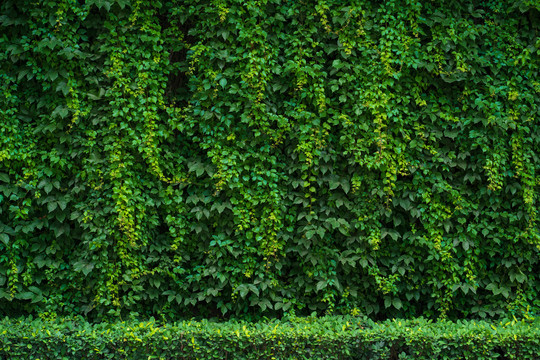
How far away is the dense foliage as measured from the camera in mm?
4285

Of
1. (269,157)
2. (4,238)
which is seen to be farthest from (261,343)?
(4,238)

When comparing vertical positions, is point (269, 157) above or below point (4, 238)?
above

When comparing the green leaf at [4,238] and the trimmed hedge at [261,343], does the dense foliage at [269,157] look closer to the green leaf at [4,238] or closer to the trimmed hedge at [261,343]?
the green leaf at [4,238]

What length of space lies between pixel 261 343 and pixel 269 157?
1634mm

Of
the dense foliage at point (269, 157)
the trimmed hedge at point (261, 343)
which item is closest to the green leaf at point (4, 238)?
the dense foliage at point (269, 157)

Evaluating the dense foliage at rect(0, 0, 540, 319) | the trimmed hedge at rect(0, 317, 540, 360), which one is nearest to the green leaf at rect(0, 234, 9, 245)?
the dense foliage at rect(0, 0, 540, 319)

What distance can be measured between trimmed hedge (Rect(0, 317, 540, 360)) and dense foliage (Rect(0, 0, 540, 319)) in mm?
536

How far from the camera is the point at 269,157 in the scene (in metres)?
4.46

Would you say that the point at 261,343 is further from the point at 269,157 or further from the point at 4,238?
the point at 4,238

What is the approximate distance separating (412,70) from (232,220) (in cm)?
219

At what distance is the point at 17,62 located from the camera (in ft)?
14.4

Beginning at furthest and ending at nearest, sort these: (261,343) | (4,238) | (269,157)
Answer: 1. (269,157)
2. (4,238)
3. (261,343)

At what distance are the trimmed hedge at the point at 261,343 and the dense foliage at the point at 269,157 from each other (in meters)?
0.54

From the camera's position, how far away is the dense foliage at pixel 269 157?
14.1 feet
